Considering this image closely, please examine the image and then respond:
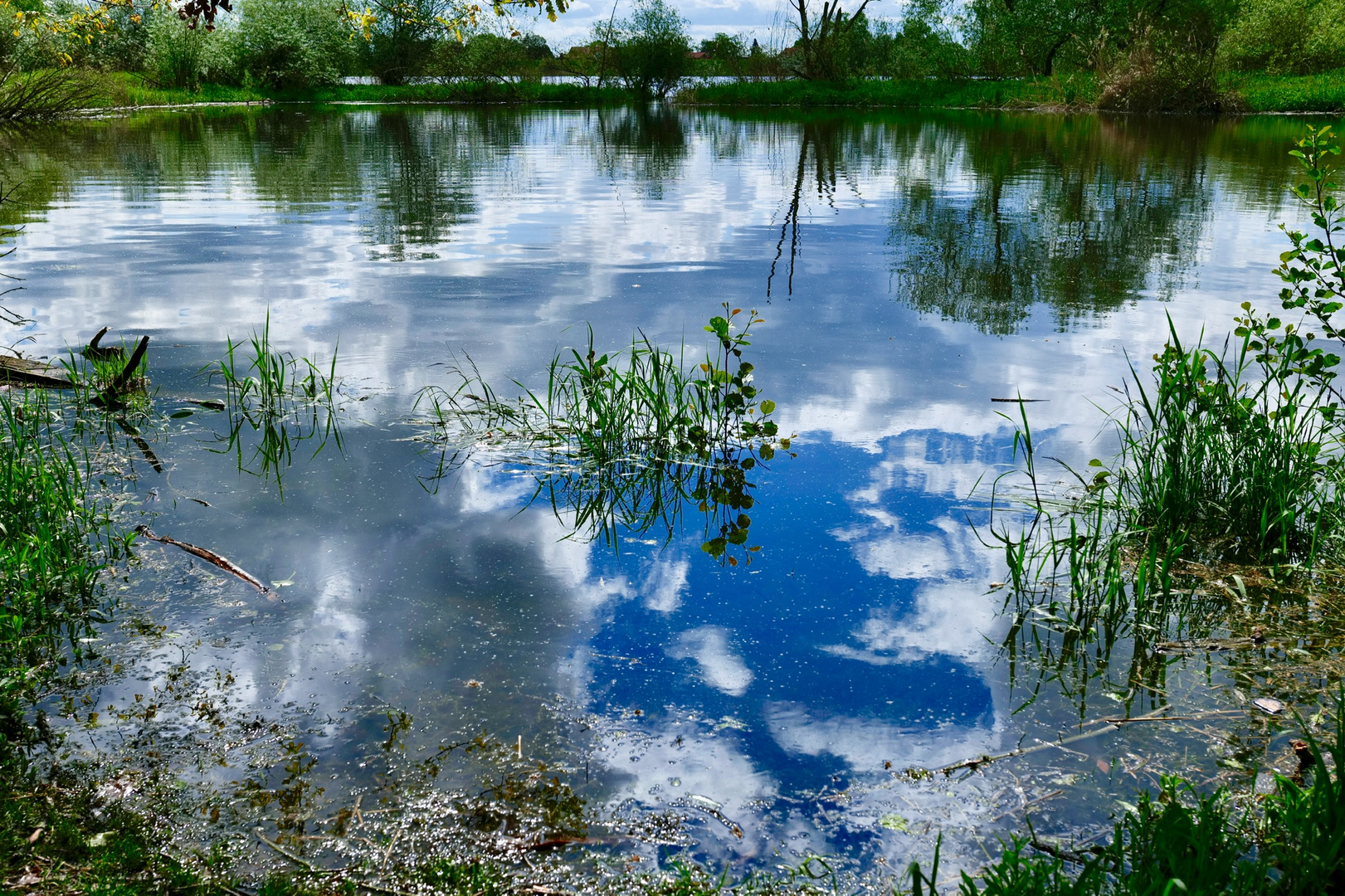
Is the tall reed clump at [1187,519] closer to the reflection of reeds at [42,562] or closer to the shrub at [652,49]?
the reflection of reeds at [42,562]

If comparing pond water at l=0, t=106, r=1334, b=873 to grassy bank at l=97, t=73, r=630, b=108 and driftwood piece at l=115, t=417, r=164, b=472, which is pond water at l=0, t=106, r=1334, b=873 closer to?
driftwood piece at l=115, t=417, r=164, b=472

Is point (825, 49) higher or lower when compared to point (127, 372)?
higher

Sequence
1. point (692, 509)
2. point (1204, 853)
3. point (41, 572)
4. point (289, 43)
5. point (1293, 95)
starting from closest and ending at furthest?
point (1204, 853) < point (41, 572) < point (692, 509) < point (1293, 95) < point (289, 43)

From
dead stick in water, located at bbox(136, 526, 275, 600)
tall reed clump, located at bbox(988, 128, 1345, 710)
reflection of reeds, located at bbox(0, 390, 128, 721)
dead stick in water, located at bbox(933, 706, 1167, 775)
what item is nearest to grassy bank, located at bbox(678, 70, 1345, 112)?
tall reed clump, located at bbox(988, 128, 1345, 710)

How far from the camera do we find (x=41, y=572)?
4.09 m

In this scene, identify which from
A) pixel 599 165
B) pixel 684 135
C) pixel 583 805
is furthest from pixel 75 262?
pixel 684 135

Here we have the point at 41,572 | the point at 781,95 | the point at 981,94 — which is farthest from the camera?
the point at 781,95

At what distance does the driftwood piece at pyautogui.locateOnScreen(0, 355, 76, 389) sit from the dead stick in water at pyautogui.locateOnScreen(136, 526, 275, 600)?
237 cm

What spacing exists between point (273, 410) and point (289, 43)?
4941 cm

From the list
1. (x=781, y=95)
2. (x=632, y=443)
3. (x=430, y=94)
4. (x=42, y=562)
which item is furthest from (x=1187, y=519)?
(x=430, y=94)

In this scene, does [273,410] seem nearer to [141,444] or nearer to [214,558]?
[141,444]

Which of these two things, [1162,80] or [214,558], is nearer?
[214,558]

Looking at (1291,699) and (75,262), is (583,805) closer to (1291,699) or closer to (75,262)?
(1291,699)

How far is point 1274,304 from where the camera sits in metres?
9.45
